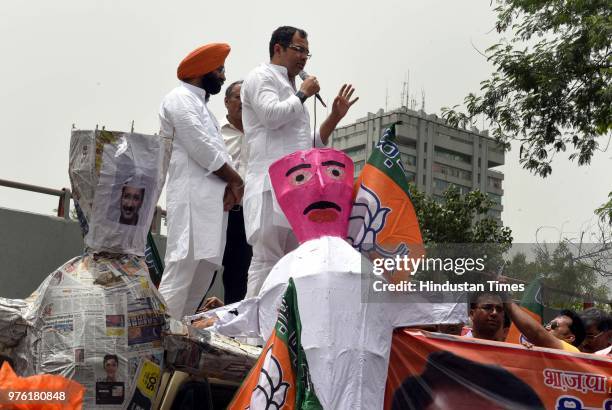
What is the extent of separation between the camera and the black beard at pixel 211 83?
5.73m

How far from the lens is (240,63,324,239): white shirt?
17.2 feet

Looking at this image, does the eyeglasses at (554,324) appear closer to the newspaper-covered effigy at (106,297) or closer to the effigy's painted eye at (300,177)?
the effigy's painted eye at (300,177)

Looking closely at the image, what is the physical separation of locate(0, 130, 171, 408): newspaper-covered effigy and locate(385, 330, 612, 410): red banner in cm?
108

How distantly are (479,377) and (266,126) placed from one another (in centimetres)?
183

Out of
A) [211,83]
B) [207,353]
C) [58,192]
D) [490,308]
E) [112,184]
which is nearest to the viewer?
[112,184]

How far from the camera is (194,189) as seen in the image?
5445 millimetres

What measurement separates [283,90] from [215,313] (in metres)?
1.44

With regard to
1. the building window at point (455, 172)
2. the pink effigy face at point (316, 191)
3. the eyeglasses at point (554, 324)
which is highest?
the building window at point (455, 172)

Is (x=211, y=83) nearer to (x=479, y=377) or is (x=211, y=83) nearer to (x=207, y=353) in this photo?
(x=207, y=353)

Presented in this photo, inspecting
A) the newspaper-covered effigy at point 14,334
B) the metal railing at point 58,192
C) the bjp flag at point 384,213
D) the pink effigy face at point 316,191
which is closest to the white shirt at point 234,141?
the metal railing at point 58,192

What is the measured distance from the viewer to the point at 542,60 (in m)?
11.5

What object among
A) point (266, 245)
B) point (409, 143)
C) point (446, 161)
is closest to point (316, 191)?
point (266, 245)

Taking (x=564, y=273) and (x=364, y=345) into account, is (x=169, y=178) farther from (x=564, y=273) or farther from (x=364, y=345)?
→ (x=564, y=273)

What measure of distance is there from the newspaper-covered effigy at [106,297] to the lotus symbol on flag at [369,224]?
99cm
